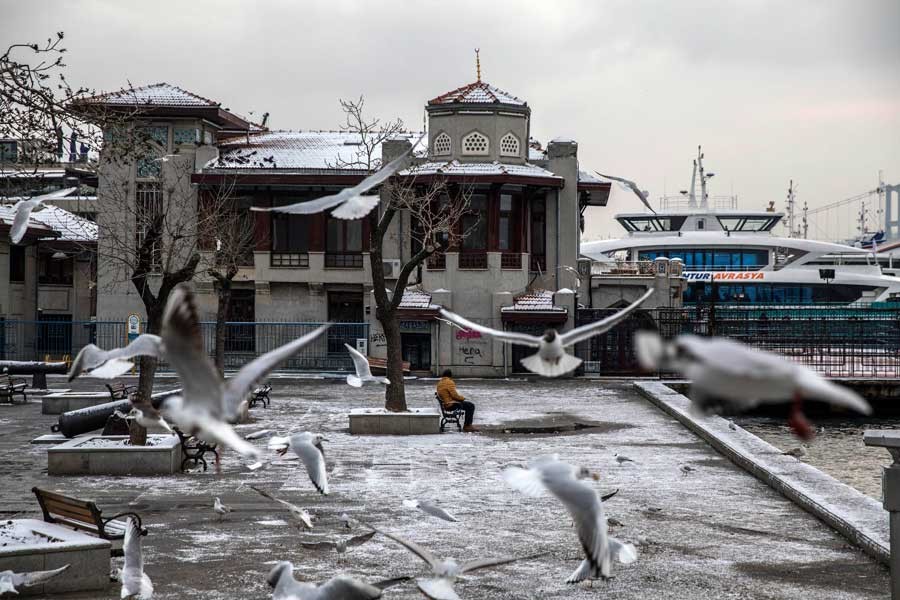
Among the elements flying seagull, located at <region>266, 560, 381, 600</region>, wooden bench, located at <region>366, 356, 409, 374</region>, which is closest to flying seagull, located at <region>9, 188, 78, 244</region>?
flying seagull, located at <region>266, 560, 381, 600</region>

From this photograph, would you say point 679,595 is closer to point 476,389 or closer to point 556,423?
point 556,423

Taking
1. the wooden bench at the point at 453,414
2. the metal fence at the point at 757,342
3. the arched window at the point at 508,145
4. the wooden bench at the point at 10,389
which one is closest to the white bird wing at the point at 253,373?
the wooden bench at the point at 453,414

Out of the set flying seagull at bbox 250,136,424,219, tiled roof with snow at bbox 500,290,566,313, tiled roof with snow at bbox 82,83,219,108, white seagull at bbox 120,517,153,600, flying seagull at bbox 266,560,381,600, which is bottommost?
white seagull at bbox 120,517,153,600

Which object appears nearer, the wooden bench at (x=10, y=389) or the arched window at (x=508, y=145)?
the wooden bench at (x=10, y=389)

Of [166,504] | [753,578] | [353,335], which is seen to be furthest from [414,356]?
[753,578]

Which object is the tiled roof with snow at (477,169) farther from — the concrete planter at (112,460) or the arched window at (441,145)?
the concrete planter at (112,460)

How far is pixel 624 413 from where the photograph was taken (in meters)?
25.5

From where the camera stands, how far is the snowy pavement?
33.1ft

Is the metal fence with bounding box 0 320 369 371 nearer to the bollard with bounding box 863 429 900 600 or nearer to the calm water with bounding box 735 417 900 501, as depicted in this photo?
the calm water with bounding box 735 417 900 501

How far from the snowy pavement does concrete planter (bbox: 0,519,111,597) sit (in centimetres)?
25

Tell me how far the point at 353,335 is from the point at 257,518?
25.7 metres

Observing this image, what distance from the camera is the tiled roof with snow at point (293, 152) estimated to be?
39125mm

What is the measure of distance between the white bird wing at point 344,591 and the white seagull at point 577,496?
1169 millimetres

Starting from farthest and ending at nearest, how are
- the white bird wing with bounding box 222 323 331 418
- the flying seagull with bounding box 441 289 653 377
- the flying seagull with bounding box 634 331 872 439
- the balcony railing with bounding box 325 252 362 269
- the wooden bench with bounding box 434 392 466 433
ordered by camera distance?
the balcony railing with bounding box 325 252 362 269
the wooden bench with bounding box 434 392 466 433
the flying seagull with bounding box 441 289 653 377
the white bird wing with bounding box 222 323 331 418
the flying seagull with bounding box 634 331 872 439
